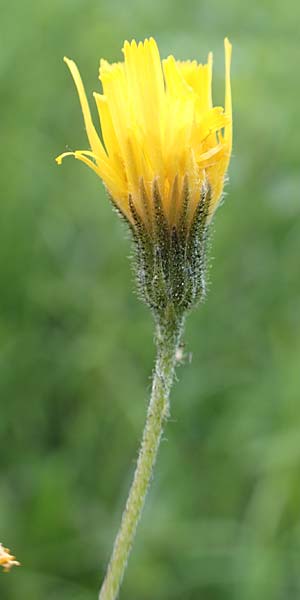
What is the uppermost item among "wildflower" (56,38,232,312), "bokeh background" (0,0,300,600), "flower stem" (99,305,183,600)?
"bokeh background" (0,0,300,600)

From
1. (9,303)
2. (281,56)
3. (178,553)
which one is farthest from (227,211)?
(178,553)

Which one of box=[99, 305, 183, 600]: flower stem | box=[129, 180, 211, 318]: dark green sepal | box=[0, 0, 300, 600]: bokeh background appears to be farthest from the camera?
box=[0, 0, 300, 600]: bokeh background

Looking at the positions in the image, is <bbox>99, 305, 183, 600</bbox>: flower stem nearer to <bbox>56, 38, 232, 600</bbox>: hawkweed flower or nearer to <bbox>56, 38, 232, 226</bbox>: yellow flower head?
<bbox>56, 38, 232, 600</bbox>: hawkweed flower

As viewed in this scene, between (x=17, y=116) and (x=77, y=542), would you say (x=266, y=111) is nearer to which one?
(x=17, y=116)

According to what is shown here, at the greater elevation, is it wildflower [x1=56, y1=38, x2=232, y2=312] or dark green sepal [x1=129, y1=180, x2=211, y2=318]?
wildflower [x1=56, y1=38, x2=232, y2=312]

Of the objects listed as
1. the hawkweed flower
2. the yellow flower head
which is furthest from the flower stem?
the yellow flower head

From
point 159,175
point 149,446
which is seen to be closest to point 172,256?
point 159,175

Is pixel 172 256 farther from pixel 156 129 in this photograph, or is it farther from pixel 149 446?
pixel 149 446
